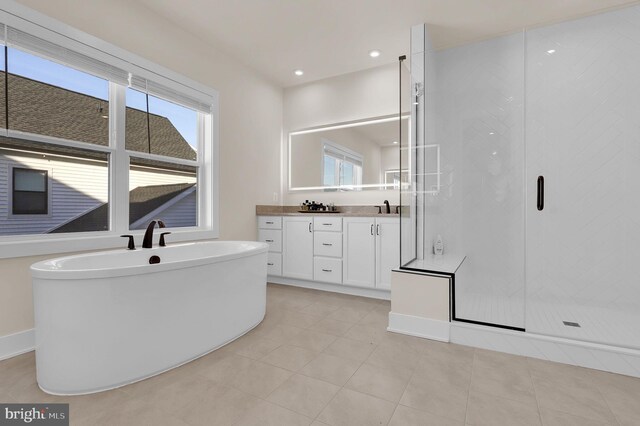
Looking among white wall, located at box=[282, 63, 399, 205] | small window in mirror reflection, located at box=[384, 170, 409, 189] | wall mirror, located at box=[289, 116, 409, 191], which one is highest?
white wall, located at box=[282, 63, 399, 205]

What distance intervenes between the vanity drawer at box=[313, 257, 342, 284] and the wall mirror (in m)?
1.07

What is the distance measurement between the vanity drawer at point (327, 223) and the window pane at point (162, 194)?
1394 mm

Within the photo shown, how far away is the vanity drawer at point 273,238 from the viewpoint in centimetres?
401

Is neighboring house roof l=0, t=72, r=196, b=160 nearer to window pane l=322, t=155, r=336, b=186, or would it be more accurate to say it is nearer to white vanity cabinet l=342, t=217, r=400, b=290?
window pane l=322, t=155, r=336, b=186

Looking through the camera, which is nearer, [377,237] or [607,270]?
[607,270]

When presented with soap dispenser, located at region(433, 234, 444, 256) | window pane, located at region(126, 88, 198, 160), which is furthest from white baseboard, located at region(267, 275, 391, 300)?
window pane, located at region(126, 88, 198, 160)

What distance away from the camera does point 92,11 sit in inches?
96.1

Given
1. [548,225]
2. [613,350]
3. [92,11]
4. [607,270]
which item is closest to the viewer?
[613,350]

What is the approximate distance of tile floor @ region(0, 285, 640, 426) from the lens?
1444mm

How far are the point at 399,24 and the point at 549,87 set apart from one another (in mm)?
1565

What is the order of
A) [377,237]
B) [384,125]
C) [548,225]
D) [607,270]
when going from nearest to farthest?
[607,270], [548,225], [377,237], [384,125]

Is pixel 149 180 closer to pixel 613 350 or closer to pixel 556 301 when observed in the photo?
pixel 613 350

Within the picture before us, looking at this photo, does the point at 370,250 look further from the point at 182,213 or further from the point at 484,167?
A: the point at 182,213

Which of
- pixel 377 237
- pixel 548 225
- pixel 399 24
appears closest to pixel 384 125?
pixel 399 24
